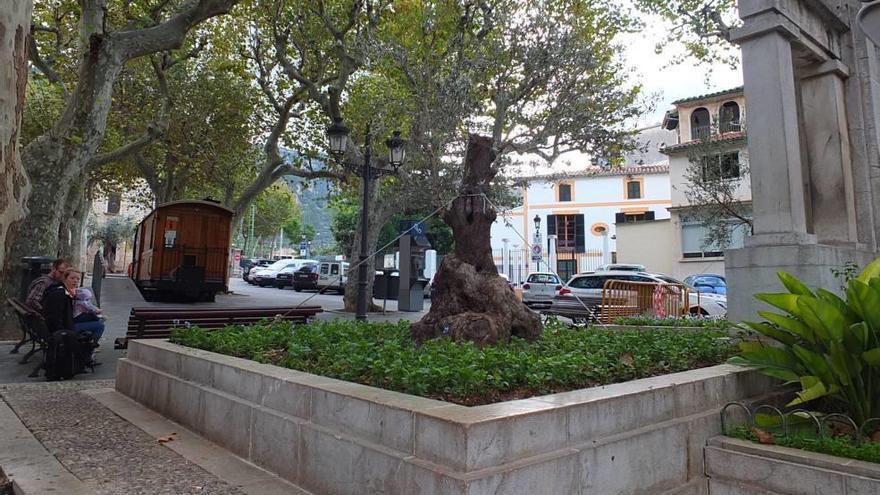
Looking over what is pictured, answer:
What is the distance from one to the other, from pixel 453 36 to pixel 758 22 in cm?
954

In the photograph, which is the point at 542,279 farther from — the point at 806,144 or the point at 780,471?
the point at 780,471

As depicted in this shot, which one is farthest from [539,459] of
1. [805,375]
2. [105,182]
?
[105,182]

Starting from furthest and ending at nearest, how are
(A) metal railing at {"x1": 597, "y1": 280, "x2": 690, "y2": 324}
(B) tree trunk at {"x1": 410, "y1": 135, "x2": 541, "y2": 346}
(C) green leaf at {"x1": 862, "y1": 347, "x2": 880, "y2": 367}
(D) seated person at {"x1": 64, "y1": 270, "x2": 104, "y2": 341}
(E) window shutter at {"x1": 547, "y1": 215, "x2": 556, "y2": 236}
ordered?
(E) window shutter at {"x1": 547, "y1": 215, "x2": 556, "y2": 236} → (A) metal railing at {"x1": 597, "y1": 280, "x2": 690, "y2": 324} → (D) seated person at {"x1": 64, "y1": 270, "x2": 104, "y2": 341} → (B) tree trunk at {"x1": 410, "y1": 135, "x2": 541, "y2": 346} → (C) green leaf at {"x1": 862, "y1": 347, "x2": 880, "y2": 367}

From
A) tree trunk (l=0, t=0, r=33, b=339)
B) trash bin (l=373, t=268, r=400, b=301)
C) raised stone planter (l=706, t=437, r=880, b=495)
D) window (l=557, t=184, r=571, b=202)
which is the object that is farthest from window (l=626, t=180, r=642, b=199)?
tree trunk (l=0, t=0, r=33, b=339)

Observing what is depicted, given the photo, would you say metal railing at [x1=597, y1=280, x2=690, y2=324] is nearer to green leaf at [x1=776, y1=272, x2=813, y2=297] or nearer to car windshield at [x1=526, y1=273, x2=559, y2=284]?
green leaf at [x1=776, y1=272, x2=813, y2=297]

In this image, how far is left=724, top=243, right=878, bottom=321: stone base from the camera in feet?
17.4

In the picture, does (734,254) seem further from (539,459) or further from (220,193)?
(220,193)

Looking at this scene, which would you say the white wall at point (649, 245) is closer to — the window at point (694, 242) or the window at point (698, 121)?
the window at point (694, 242)

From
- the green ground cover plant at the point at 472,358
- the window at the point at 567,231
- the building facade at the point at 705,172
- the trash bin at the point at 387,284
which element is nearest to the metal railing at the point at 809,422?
the green ground cover plant at the point at 472,358

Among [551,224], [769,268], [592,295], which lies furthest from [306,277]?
[769,268]

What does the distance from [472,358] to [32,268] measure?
9574 mm

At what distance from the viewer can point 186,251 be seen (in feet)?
60.6

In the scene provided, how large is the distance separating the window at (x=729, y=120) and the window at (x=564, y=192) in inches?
678

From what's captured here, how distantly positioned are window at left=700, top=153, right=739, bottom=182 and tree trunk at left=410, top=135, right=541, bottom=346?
1958 cm
